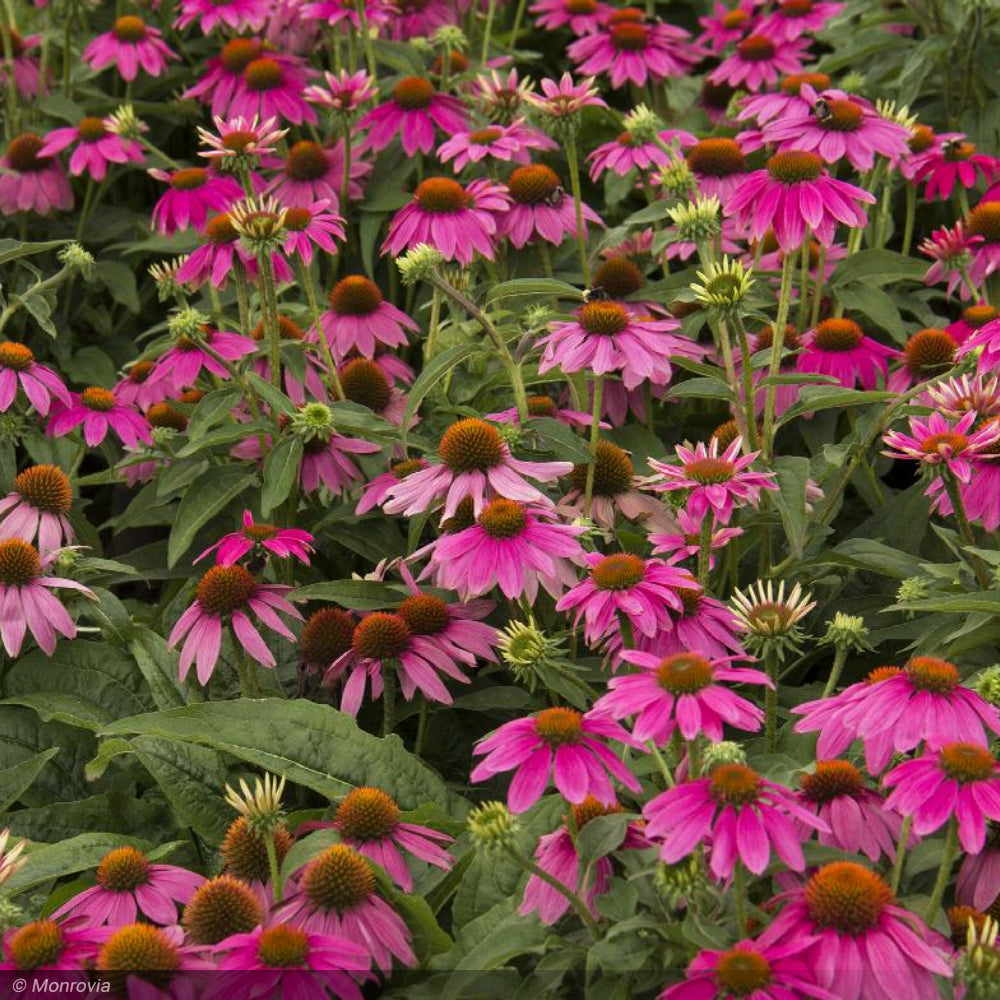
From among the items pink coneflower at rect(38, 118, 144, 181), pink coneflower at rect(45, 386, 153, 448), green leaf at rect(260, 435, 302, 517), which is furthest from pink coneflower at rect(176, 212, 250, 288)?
pink coneflower at rect(38, 118, 144, 181)

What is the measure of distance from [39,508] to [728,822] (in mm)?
1300

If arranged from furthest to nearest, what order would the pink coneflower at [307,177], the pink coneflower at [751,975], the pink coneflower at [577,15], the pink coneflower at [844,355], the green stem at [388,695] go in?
the pink coneflower at [577,15], the pink coneflower at [307,177], the pink coneflower at [844,355], the green stem at [388,695], the pink coneflower at [751,975]

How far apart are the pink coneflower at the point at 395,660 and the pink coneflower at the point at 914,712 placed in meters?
0.58

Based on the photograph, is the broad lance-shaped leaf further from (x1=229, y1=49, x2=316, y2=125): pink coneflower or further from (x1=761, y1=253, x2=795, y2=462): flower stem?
(x1=229, y1=49, x2=316, y2=125): pink coneflower

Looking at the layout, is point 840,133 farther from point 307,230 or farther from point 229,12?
point 229,12

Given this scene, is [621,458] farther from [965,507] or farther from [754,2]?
[754,2]

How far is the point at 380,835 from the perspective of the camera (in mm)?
1602

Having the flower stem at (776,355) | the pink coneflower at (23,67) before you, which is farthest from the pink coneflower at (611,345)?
the pink coneflower at (23,67)

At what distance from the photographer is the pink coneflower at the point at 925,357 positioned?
232 cm

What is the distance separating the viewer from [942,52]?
3070mm

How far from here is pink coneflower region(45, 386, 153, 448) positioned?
2379 millimetres

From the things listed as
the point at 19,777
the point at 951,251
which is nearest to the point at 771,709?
the point at 19,777

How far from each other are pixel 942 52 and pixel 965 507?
149 centimetres

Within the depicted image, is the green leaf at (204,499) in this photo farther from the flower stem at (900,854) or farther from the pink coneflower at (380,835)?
the flower stem at (900,854)
